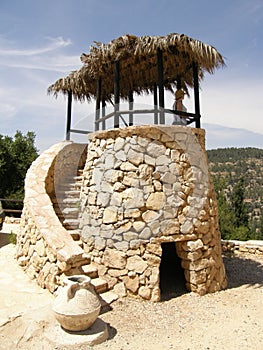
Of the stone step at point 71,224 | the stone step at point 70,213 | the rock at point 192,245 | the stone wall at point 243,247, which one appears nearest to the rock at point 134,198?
the rock at point 192,245

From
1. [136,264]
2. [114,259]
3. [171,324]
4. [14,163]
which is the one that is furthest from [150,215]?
[14,163]

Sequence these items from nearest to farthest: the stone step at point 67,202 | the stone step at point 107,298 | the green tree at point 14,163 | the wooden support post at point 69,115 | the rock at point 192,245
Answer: the stone step at point 107,298 < the rock at point 192,245 < the stone step at point 67,202 < the wooden support post at point 69,115 < the green tree at point 14,163

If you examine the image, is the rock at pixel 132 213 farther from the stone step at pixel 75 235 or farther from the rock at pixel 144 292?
the stone step at pixel 75 235

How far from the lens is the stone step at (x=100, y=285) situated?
4688 mm

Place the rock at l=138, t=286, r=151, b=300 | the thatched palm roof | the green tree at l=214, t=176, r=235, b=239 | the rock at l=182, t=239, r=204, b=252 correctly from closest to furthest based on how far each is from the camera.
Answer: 1. the rock at l=138, t=286, r=151, b=300
2. the rock at l=182, t=239, r=204, b=252
3. the thatched palm roof
4. the green tree at l=214, t=176, r=235, b=239

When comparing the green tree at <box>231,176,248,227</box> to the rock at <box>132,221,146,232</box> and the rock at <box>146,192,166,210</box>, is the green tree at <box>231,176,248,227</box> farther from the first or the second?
the rock at <box>132,221,146,232</box>

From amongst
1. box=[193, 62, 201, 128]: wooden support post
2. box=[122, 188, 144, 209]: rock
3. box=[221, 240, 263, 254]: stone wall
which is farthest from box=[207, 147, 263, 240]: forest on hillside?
box=[122, 188, 144, 209]: rock

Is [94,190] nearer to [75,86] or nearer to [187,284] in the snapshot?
[187,284]

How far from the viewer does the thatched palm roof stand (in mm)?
5110

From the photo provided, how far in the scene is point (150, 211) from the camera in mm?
4867

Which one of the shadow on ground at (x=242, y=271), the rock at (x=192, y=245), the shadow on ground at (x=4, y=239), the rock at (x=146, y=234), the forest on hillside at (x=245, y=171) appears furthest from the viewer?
the forest on hillside at (x=245, y=171)

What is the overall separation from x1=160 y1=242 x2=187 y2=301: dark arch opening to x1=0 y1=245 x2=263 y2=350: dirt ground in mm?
241

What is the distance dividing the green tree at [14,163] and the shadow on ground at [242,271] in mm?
9752

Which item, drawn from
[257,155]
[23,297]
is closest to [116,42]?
[23,297]
